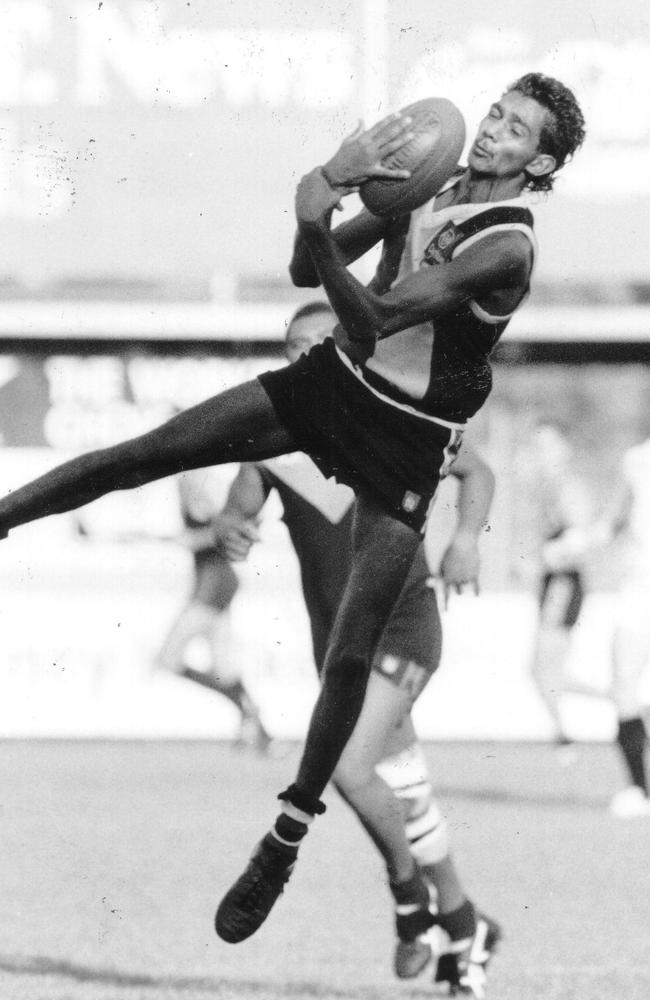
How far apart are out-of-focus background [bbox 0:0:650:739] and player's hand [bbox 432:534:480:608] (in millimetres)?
2717

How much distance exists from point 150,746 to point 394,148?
8579mm

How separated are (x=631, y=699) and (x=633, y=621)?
1.44ft

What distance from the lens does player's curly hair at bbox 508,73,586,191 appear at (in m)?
4.37

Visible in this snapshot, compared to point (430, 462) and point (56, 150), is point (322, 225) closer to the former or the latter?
point (430, 462)

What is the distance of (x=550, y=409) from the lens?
15.0 m

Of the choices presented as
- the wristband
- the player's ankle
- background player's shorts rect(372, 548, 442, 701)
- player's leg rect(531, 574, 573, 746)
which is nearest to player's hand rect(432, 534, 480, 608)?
background player's shorts rect(372, 548, 442, 701)

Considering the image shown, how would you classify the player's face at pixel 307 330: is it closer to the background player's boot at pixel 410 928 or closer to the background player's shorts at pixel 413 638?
the background player's shorts at pixel 413 638

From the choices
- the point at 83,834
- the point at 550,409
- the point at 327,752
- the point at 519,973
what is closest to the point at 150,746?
the point at 83,834

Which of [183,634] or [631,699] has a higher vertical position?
[631,699]

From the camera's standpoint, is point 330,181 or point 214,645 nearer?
point 330,181

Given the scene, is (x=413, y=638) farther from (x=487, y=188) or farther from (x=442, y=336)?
(x=487, y=188)

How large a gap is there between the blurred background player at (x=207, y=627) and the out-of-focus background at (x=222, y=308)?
301mm

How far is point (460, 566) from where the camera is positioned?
525 centimetres

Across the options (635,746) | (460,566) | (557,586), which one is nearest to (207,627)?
(557,586)
